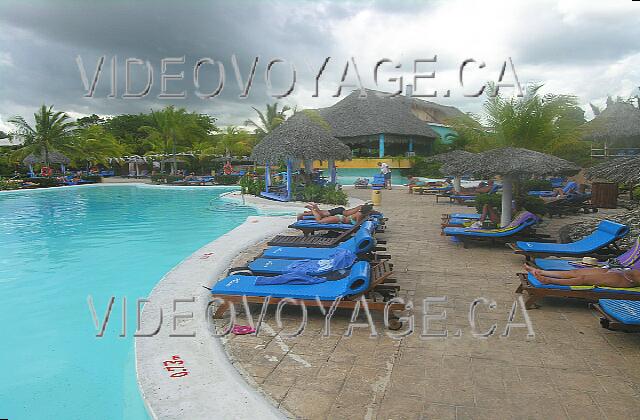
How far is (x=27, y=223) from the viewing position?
13.5 meters

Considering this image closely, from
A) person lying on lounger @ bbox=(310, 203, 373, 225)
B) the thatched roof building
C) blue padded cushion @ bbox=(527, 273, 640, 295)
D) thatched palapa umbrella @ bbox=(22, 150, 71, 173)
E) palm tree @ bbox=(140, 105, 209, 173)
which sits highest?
palm tree @ bbox=(140, 105, 209, 173)

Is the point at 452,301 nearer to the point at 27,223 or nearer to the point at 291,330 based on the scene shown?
the point at 291,330

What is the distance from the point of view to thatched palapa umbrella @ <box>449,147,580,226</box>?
301 inches

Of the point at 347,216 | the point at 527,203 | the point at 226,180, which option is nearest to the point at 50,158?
the point at 226,180

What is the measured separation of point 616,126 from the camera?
786 inches

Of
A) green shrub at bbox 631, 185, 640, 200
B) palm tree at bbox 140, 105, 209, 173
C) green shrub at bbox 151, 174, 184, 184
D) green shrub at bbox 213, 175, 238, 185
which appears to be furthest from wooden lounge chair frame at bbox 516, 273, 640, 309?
palm tree at bbox 140, 105, 209, 173

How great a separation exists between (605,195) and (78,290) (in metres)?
14.8

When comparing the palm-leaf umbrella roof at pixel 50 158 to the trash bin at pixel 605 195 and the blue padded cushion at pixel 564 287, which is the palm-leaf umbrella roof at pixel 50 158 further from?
the blue padded cushion at pixel 564 287

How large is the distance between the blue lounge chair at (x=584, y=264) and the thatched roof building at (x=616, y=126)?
17706 millimetres

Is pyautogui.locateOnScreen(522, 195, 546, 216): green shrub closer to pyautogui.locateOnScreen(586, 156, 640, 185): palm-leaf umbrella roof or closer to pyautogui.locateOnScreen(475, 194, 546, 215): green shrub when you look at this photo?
pyautogui.locateOnScreen(475, 194, 546, 215): green shrub

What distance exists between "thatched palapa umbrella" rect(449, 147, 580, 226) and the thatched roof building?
14.7 metres

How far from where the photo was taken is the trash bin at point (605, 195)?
13754mm

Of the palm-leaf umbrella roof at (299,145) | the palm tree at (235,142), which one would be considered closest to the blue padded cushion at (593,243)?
the palm-leaf umbrella roof at (299,145)

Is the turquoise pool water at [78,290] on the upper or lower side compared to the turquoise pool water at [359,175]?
lower
